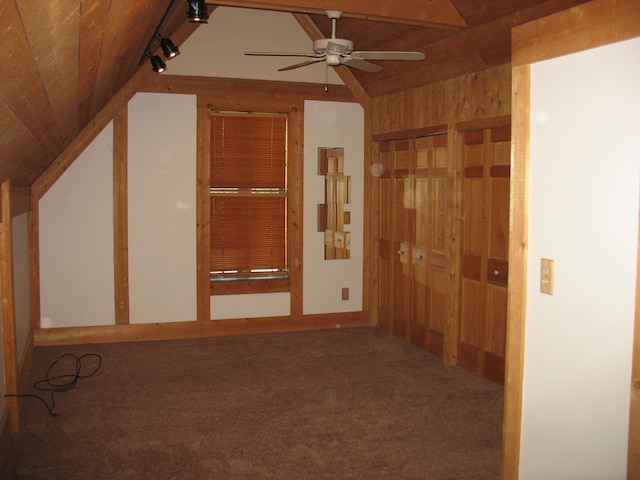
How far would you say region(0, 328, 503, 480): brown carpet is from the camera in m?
3.46

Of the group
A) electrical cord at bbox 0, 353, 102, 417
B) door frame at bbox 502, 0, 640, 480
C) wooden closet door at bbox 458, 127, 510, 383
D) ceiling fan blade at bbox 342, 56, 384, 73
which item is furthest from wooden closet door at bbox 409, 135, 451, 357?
electrical cord at bbox 0, 353, 102, 417

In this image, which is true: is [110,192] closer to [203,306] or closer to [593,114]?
[203,306]

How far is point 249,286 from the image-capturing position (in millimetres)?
6496

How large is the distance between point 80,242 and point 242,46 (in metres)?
2.56

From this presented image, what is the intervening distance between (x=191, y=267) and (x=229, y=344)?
35.0 inches

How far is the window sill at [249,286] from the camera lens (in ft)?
21.0

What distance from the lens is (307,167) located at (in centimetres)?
664

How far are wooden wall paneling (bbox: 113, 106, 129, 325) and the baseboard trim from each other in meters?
0.17

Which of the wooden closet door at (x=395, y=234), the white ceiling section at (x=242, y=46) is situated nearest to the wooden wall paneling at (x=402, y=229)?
the wooden closet door at (x=395, y=234)

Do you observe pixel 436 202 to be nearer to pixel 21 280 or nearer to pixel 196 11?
pixel 196 11

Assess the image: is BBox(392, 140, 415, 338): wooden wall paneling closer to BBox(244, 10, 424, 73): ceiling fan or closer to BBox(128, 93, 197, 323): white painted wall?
BBox(244, 10, 424, 73): ceiling fan

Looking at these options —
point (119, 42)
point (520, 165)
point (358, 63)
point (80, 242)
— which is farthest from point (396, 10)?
point (80, 242)

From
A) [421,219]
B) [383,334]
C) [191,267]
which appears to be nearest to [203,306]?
[191,267]

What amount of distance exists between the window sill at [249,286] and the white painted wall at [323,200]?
0.26 metres
